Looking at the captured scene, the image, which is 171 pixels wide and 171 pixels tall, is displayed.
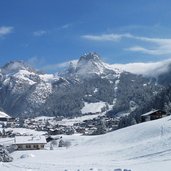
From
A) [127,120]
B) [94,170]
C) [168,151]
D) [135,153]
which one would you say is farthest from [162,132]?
[127,120]

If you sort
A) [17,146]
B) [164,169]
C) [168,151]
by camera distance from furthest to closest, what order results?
[17,146] → [168,151] → [164,169]

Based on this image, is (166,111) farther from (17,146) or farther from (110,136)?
(110,136)

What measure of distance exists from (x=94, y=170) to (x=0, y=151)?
50.0 m

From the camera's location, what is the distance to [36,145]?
137500 millimetres

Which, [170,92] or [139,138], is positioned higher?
[170,92]

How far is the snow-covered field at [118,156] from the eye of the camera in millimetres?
41906

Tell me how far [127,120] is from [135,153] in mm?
117840

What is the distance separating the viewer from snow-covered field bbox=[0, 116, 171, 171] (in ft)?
137

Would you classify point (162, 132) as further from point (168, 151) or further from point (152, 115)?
point (152, 115)

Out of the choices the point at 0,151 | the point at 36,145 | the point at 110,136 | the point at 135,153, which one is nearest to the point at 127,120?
the point at 36,145

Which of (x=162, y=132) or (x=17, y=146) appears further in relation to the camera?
(x=17, y=146)

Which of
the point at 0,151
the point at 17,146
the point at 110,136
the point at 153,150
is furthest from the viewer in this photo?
the point at 17,146

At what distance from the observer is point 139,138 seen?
2950 inches

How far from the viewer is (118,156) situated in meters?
58.1
